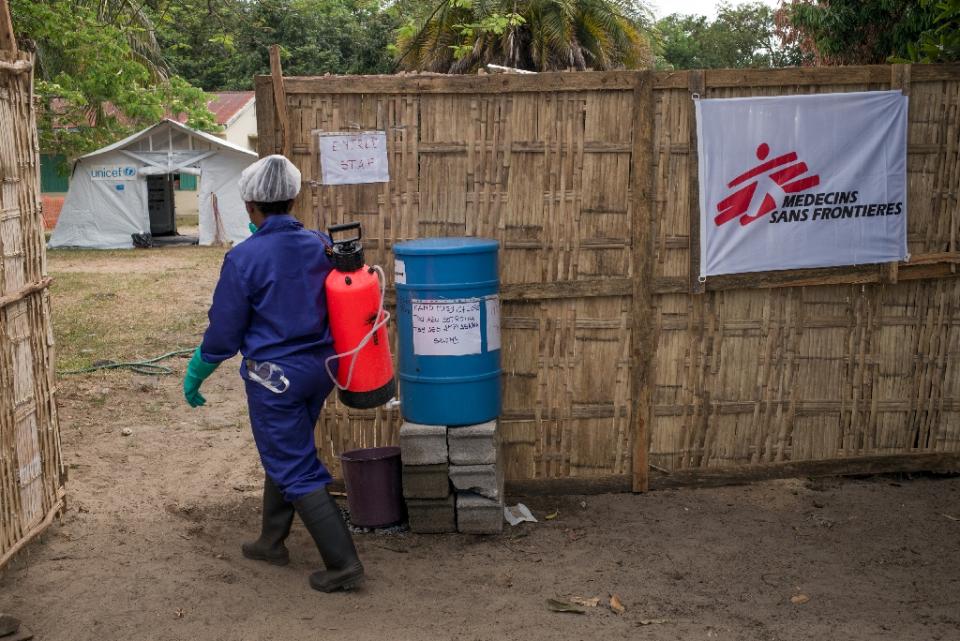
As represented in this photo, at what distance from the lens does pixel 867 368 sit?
5648 millimetres

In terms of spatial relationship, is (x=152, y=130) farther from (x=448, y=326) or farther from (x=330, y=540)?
(x=330, y=540)

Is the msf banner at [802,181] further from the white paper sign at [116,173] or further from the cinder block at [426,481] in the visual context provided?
the white paper sign at [116,173]

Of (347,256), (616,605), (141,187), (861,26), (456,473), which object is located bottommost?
(616,605)

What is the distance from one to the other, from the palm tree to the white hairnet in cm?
1392

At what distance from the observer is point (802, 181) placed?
17.7 ft

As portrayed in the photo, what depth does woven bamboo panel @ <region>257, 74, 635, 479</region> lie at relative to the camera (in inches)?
205

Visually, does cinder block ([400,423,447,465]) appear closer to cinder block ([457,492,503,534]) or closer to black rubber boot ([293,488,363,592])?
cinder block ([457,492,503,534])

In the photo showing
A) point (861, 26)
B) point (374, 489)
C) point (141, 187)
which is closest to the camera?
point (374, 489)

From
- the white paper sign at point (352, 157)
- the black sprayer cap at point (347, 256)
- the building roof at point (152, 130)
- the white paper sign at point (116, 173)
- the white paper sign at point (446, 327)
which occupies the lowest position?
the white paper sign at point (446, 327)

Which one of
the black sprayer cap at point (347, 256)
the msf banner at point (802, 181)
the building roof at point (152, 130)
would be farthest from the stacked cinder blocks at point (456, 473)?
the building roof at point (152, 130)

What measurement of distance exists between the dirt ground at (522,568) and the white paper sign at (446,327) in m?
0.98

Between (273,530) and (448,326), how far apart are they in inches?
51.5

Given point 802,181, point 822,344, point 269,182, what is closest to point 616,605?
point 822,344

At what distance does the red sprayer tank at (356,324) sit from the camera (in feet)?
14.0
